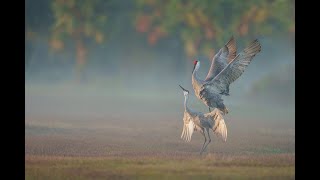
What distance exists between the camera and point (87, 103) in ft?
22.3

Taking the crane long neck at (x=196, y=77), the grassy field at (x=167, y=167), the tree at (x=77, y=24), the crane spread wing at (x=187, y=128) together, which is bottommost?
the grassy field at (x=167, y=167)

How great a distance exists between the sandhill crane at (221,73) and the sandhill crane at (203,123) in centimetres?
10

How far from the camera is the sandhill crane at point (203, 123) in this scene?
21.6 feet

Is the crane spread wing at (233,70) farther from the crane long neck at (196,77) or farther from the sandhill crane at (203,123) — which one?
the sandhill crane at (203,123)

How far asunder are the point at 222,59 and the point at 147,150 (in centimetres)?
106

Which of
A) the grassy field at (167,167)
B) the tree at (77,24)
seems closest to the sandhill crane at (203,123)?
the grassy field at (167,167)

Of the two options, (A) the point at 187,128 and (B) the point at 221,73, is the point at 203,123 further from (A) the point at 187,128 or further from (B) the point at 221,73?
(B) the point at 221,73

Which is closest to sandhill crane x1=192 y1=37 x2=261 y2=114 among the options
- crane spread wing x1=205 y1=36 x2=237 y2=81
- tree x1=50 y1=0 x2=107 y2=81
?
crane spread wing x1=205 y1=36 x2=237 y2=81

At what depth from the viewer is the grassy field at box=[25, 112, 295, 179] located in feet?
21.6

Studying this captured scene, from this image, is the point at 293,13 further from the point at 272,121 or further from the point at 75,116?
the point at 75,116

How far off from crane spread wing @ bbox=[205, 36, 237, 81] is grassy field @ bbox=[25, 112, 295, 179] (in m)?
0.48

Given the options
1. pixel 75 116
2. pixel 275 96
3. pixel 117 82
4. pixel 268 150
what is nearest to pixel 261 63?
pixel 275 96

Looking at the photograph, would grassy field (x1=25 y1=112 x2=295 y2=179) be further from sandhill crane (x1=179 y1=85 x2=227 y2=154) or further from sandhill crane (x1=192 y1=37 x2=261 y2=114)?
sandhill crane (x1=192 y1=37 x2=261 y2=114)

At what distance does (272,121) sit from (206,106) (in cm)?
64
